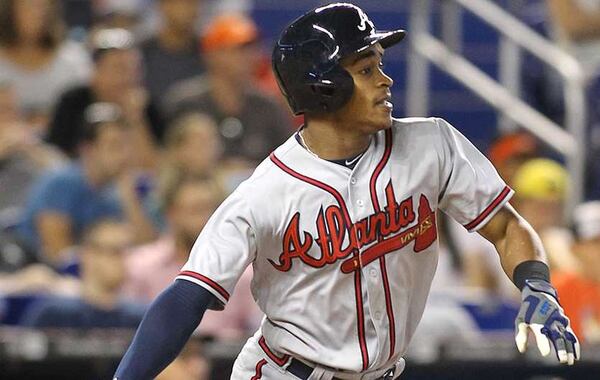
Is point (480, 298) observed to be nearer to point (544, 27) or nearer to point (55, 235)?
point (55, 235)

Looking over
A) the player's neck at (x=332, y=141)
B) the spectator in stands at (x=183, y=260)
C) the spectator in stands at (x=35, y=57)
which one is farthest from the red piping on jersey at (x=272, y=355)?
the spectator in stands at (x=35, y=57)

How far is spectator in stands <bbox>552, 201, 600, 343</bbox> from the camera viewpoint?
21.2ft

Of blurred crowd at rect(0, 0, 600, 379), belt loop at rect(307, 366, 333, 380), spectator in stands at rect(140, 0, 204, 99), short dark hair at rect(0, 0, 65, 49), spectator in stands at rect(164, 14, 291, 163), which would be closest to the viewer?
belt loop at rect(307, 366, 333, 380)

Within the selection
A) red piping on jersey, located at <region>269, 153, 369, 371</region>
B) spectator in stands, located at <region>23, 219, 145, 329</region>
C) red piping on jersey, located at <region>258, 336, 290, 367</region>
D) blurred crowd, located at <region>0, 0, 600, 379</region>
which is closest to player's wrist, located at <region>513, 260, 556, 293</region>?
red piping on jersey, located at <region>269, 153, 369, 371</region>

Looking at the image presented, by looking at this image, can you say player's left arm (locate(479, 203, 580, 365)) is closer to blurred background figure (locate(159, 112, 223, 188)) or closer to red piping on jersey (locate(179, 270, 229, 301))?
red piping on jersey (locate(179, 270, 229, 301))

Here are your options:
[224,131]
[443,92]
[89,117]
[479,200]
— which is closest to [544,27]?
[443,92]

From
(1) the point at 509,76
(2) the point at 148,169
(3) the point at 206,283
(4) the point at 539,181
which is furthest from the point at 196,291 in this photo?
(1) the point at 509,76

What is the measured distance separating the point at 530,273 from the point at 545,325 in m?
0.24

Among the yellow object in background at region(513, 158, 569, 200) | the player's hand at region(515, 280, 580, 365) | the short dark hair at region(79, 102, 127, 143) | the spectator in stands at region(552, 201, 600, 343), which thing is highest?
the player's hand at region(515, 280, 580, 365)

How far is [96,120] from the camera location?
268 inches

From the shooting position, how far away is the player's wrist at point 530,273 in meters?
3.29

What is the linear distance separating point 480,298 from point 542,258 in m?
3.14

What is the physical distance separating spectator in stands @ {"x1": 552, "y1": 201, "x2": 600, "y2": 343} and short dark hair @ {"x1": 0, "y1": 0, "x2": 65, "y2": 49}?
9.45 feet

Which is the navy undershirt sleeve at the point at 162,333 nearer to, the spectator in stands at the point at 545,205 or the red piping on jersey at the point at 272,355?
the red piping on jersey at the point at 272,355
